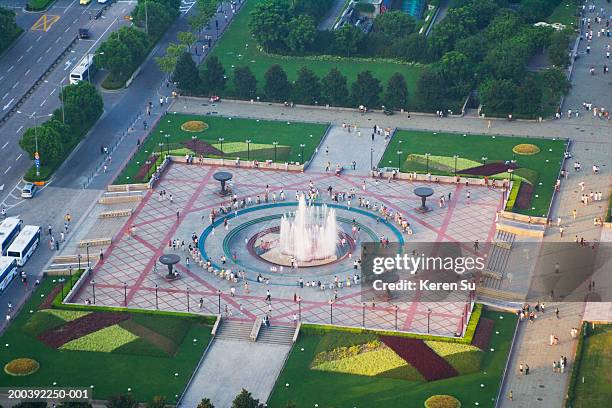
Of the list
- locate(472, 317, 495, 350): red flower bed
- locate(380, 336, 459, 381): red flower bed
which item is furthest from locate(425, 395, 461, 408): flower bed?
locate(472, 317, 495, 350): red flower bed

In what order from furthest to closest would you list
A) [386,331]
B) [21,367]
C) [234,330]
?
[234,330] → [386,331] → [21,367]

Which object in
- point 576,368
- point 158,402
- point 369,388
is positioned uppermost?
point 576,368

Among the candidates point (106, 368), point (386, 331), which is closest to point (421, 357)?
point (386, 331)

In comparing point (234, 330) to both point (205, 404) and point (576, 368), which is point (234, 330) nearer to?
point (205, 404)

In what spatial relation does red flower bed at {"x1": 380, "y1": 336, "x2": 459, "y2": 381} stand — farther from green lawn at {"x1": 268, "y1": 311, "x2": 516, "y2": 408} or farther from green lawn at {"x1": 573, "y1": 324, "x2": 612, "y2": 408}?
green lawn at {"x1": 573, "y1": 324, "x2": 612, "y2": 408}

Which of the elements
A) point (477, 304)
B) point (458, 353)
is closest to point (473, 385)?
point (458, 353)

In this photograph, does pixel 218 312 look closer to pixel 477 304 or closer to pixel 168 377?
pixel 168 377
